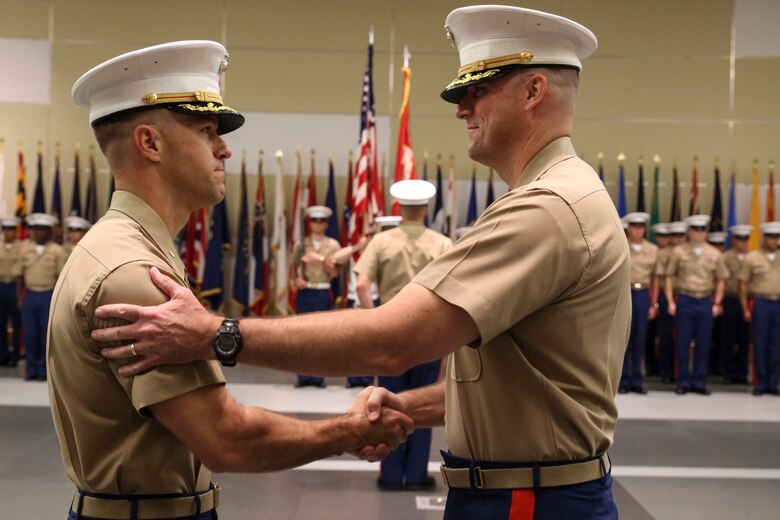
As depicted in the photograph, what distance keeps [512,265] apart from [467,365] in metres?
0.29

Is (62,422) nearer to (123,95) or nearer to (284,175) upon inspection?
(123,95)

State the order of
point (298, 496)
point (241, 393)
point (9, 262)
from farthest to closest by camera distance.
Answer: point (9, 262), point (241, 393), point (298, 496)

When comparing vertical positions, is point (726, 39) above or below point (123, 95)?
above

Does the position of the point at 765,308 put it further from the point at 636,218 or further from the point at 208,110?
the point at 208,110

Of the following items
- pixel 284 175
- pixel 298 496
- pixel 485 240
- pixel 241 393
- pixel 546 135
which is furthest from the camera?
pixel 284 175

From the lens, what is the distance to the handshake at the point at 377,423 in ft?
6.31

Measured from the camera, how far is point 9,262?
9.64 meters

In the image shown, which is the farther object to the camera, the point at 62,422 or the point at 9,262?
the point at 9,262

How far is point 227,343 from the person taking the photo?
156 centimetres

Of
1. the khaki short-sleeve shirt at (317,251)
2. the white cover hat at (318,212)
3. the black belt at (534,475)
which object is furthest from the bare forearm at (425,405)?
the white cover hat at (318,212)

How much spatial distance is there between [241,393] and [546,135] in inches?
258

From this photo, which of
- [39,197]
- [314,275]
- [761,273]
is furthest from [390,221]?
[39,197]

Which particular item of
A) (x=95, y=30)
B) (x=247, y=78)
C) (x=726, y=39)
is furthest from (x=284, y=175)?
(x=726, y=39)

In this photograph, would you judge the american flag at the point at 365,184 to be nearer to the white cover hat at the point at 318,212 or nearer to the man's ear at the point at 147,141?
the white cover hat at the point at 318,212
